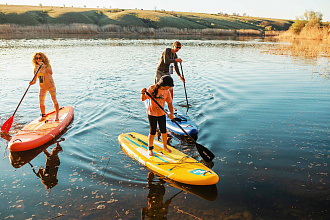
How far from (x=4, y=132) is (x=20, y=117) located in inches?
50.1

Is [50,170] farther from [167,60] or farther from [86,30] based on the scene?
[86,30]

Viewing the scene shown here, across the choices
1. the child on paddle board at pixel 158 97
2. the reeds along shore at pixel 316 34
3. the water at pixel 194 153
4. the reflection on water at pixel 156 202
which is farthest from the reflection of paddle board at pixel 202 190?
the reeds along shore at pixel 316 34

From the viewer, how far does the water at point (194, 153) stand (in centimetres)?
405

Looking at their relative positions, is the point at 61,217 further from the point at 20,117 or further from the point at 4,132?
the point at 20,117

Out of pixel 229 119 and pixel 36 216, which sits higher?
pixel 229 119

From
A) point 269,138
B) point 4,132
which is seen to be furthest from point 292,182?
point 4,132

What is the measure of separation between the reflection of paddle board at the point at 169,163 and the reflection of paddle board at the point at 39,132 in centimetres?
193

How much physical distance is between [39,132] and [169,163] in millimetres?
3703

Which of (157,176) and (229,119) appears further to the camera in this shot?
(229,119)

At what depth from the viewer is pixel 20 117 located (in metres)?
7.97

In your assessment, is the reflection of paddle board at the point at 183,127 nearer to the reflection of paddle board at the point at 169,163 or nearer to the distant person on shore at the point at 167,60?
the reflection of paddle board at the point at 169,163

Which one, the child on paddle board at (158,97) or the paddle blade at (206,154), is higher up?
the child on paddle board at (158,97)

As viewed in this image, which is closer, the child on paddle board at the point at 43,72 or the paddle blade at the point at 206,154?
the paddle blade at the point at 206,154

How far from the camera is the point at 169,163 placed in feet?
16.6
